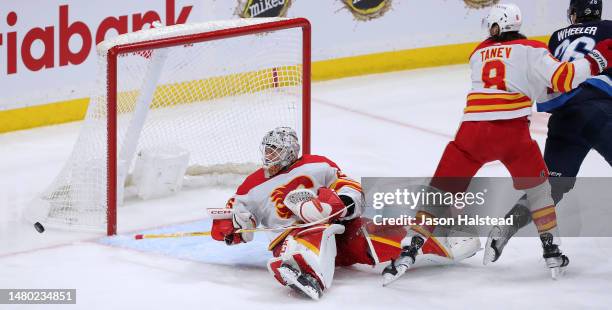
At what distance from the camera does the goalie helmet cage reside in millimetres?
5176

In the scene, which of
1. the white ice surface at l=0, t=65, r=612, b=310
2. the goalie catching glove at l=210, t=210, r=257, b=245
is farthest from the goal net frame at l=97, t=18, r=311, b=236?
the goalie catching glove at l=210, t=210, r=257, b=245

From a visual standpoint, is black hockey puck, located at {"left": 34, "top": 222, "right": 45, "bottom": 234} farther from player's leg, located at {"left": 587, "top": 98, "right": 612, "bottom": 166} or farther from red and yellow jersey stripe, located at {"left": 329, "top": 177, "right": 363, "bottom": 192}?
player's leg, located at {"left": 587, "top": 98, "right": 612, "bottom": 166}

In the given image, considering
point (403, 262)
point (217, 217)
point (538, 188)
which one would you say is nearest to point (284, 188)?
point (217, 217)

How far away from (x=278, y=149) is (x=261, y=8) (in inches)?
110

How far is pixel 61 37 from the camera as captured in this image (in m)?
6.55

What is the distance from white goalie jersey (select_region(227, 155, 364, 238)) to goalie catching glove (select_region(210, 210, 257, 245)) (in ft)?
0.10

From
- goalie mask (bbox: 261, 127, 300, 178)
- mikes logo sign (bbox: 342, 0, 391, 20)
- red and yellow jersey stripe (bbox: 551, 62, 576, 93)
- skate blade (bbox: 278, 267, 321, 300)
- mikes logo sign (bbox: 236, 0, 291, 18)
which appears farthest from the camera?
mikes logo sign (bbox: 342, 0, 391, 20)

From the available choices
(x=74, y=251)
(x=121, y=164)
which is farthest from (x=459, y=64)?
(x=74, y=251)

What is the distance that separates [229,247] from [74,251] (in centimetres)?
60

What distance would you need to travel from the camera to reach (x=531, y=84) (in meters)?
4.48

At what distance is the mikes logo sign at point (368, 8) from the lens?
24.8 feet

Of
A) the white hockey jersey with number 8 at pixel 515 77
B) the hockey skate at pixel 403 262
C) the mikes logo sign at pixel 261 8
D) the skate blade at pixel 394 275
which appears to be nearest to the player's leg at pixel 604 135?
the white hockey jersey with number 8 at pixel 515 77

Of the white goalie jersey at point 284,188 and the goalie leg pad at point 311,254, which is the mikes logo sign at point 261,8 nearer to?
the white goalie jersey at point 284,188

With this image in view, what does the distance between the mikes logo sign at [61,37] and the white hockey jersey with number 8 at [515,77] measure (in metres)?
2.76
